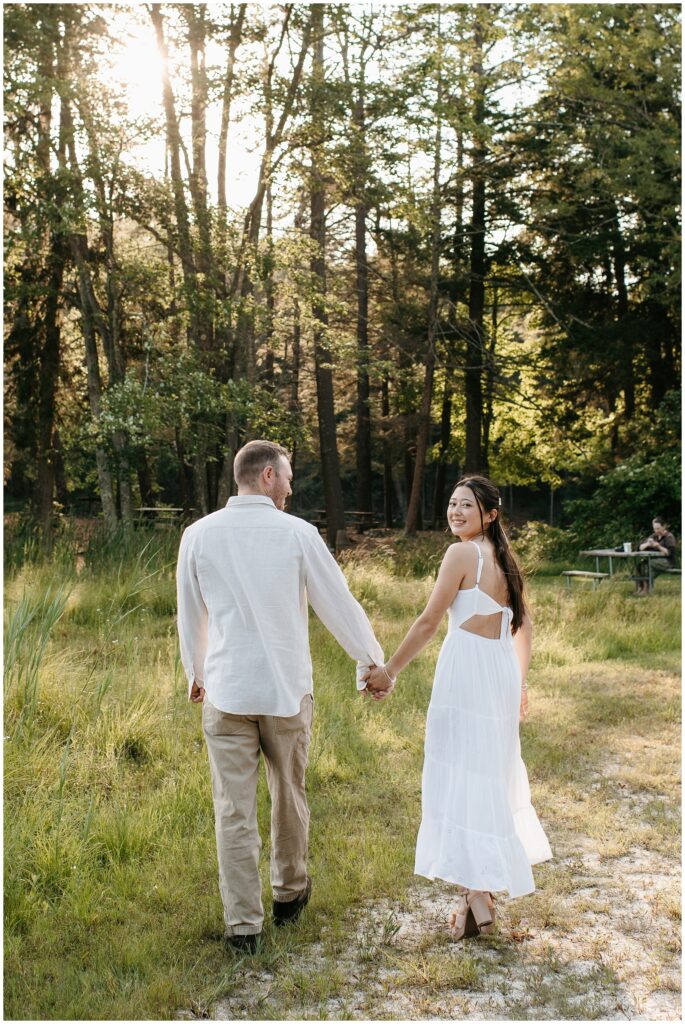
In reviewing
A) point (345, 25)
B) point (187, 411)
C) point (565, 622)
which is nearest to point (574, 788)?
point (565, 622)

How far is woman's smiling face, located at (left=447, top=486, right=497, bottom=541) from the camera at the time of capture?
4199mm

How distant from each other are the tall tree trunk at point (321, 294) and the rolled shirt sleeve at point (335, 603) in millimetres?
13555

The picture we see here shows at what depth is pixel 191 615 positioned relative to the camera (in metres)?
4.20

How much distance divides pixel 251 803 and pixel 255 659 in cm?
60

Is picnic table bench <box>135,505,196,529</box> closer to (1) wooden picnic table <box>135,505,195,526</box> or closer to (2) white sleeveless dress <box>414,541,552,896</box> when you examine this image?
(1) wooden picnic table <box>135,505,195,526</box>

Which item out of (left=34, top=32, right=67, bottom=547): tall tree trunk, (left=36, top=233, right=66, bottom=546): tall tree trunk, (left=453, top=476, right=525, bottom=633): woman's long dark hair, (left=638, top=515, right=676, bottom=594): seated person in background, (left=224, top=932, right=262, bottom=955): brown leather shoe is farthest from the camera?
(left=36, top=233, right=66, bottom=546): tall tree trunk

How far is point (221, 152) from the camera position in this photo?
18.2 m

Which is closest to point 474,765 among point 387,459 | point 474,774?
point 474,774

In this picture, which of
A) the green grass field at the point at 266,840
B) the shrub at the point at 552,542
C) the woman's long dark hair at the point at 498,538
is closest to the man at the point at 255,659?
the green grass field at the point at 266,840

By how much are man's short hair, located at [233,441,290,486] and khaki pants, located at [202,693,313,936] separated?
3.21 ft

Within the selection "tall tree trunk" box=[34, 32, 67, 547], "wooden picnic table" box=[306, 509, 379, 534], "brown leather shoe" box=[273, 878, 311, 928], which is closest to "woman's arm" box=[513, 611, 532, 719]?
"brown leather shoe" box=[273, 878, 311, 928]

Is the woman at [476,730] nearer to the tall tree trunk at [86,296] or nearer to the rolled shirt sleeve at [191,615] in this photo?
the rolled shirt sleeve at [191,615]

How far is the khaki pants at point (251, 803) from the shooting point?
389 cm

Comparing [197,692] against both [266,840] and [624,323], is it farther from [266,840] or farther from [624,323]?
[624,323]
